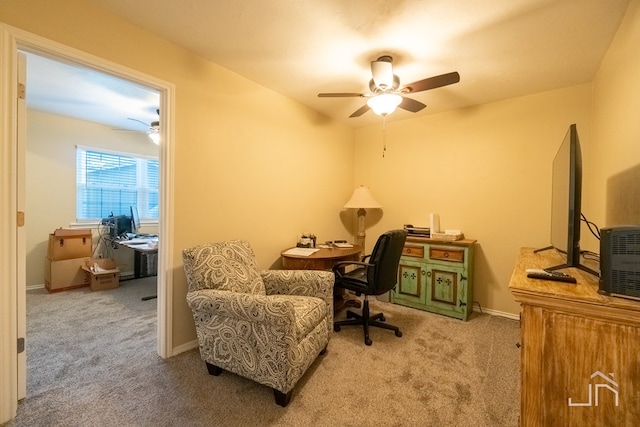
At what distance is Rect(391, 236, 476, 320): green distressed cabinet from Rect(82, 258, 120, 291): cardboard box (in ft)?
12.6

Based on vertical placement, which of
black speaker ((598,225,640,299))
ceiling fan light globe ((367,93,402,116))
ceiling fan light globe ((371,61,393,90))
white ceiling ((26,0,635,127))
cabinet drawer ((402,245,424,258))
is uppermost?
white ceiling ((26,0,635,127))

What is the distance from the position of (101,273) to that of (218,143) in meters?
2.86

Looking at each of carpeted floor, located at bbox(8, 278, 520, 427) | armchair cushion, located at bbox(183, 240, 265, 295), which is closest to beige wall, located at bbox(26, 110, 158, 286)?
carpeted floor, located at bbox(8, 278, 520, 427)

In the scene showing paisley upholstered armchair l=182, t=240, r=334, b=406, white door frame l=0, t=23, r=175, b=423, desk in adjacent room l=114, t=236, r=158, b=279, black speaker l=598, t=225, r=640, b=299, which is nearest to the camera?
black speaker l=598, t=225, r=640, b=299

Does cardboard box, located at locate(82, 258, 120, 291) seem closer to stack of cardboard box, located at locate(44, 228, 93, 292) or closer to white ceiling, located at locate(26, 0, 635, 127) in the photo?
stack of cardboard box, located at locate(44, 228, 93, 292)

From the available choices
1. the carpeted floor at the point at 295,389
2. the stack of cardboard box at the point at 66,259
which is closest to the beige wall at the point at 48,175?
the stack of cardboard box at the point at 66,259

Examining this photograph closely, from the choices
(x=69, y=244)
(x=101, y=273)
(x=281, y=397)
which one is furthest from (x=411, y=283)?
(x=69, y=244)

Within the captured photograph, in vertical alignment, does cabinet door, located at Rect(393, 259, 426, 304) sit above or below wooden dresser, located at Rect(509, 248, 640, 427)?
below

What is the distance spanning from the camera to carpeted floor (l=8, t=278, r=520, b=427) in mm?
1501

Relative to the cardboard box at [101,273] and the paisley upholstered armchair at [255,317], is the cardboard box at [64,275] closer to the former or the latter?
the cardboard box at [101,273]

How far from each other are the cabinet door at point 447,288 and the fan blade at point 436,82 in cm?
187

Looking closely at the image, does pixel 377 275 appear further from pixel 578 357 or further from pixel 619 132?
pixel 619 132

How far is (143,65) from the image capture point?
6.26 ft

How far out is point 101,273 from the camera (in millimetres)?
3668
